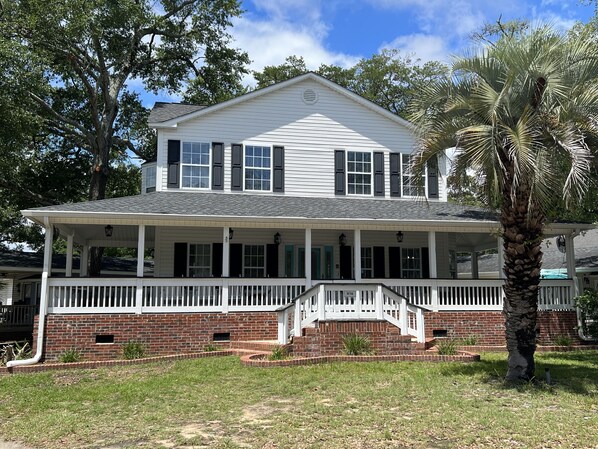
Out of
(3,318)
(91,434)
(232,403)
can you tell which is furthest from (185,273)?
(91,434)

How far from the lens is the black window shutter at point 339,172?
18516 mm

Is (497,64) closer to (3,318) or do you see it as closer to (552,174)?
(552,174)

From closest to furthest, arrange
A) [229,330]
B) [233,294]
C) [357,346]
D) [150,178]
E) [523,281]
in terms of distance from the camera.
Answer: [523,281]
[357,346]
[229,330]
[233,294]
[150,178]

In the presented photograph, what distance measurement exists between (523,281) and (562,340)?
6372 mm

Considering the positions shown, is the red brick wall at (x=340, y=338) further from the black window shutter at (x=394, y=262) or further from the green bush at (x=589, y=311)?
the black window shutter at (x=394, y=262)

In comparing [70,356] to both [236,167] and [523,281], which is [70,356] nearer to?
[236,167]

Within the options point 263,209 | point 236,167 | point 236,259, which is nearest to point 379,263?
point 236,259

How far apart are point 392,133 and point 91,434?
1485cm

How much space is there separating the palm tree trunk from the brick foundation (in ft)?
10.4

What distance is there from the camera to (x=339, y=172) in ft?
61.1

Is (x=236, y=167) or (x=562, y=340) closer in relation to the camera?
(x=562, y=340)

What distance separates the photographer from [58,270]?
22594 mm

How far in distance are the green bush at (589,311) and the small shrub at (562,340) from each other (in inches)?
19.3

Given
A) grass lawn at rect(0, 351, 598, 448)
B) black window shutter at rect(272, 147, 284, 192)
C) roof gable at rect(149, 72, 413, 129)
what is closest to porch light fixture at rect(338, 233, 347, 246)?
black window shutter at rect(272, 147, 284, 192)
